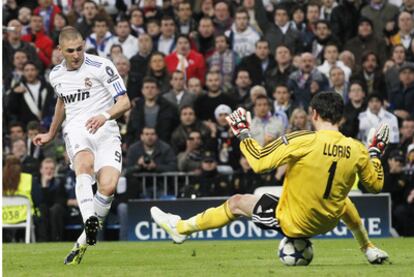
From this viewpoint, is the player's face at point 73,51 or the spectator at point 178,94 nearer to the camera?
the player's face at point 73,51

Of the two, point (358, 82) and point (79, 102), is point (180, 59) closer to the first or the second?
point (358, 82)

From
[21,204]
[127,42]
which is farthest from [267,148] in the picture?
[127,42]

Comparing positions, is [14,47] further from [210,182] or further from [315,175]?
[315,175]

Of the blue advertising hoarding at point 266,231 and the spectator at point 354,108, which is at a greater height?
the spectator at point 354,108

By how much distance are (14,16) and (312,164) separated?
53.8 ft

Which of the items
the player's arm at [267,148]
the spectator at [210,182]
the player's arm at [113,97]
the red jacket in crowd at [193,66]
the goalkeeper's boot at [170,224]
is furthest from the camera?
the red jacket in crowd at [193,66]

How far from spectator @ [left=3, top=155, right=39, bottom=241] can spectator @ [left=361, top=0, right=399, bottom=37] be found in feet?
25.4

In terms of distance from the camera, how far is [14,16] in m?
26.5

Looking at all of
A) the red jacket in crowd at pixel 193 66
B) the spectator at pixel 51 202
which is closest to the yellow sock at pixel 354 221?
the spectator at pixel 51 202

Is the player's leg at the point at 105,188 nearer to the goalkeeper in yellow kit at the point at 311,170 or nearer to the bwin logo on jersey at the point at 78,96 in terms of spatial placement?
the bwin logo on jersey at the point at 78,96

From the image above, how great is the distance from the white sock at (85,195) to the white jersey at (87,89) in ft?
2.37

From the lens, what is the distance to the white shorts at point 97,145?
13016 millimetres

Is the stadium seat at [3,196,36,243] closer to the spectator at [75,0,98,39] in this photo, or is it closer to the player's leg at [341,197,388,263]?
the spectator at [75,0,98,39]

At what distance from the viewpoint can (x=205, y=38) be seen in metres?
24.5
